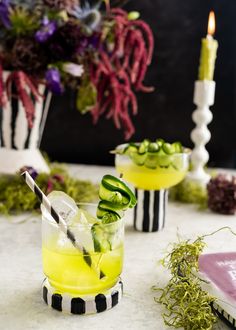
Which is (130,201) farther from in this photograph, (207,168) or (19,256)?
(207,168)

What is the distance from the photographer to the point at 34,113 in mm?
1335

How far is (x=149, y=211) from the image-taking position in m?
1.18

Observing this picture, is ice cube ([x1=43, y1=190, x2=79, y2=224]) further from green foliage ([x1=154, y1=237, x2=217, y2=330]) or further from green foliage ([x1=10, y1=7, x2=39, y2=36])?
green foliage ([x1=10, y1=7, x2=39, y2=36])

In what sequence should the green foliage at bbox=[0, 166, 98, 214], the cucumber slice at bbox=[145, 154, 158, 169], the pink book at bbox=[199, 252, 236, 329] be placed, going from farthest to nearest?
the green foliage at bbox=[0, 166, 98, 214] → the cucumber slice at bbox=[145, 154, 158, 169] → the pink book at bbox=[199, 252, 236, 329]

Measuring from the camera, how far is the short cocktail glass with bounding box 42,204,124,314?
822 mm

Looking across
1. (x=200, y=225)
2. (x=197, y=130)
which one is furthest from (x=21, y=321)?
(x=197, y=130)

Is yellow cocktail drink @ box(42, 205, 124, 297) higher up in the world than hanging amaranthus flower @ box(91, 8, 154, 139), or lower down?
lower down

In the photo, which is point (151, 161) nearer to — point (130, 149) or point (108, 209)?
point (130, 149)

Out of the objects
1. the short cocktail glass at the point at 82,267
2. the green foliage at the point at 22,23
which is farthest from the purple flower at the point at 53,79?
Result: the short cocktail glass at the point at 82,267

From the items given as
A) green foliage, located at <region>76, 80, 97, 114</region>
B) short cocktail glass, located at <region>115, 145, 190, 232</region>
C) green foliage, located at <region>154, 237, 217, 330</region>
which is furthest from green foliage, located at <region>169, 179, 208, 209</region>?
green foliage, located at <region>154, 237, 217, 330</region>

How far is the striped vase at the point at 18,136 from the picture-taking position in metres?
1.34

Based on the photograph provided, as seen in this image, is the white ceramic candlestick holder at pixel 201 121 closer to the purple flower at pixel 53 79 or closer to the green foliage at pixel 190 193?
the green foliage at pixel 190 193

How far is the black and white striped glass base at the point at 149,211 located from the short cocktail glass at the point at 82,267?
0.32 metres

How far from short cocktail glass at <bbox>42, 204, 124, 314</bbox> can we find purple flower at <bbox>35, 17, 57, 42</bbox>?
506mm
